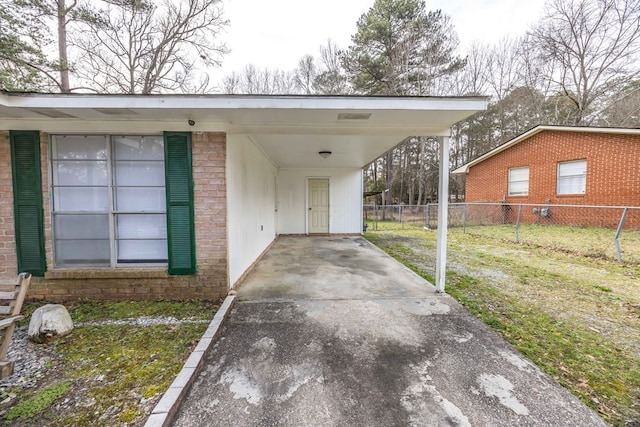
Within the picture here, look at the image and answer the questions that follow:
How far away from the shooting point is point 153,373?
1926 millimetres

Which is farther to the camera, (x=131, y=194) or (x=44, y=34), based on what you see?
(x=44, y=34)

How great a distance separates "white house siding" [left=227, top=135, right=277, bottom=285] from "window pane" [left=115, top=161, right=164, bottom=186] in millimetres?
910

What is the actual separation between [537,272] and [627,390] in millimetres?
3273

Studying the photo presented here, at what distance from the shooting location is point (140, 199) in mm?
3367

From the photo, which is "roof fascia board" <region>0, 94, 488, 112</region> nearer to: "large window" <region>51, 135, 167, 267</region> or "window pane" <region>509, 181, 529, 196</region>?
"large window" <region>51, 135, 167, 267</region>

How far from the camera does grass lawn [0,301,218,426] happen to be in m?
1.57

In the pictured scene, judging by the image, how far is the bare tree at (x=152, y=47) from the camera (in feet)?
26.9

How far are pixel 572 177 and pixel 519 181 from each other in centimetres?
190

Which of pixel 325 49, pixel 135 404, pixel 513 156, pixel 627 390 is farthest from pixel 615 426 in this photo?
pixel 325 49

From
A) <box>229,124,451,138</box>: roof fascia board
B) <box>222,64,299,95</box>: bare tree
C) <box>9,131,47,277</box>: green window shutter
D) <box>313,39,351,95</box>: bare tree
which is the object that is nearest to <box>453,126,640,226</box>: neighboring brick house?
<box>313,39,351,95</box>: bare tree

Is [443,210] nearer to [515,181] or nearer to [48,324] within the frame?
[48,324]

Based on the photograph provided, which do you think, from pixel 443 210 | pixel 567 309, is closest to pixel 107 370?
pixel 443 210

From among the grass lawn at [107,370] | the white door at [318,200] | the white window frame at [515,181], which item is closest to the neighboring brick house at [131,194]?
the grass lawn at [107,370]

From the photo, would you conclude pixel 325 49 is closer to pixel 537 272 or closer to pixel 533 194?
pixel 533 194
